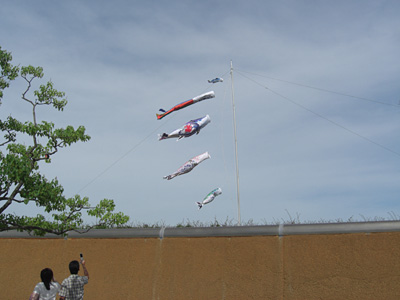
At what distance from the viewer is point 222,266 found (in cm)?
1184

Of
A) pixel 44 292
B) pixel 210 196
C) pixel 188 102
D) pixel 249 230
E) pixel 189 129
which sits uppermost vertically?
pixel 188 102

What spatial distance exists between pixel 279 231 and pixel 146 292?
4.32 meters

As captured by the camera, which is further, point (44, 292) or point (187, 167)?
point (187, 167)

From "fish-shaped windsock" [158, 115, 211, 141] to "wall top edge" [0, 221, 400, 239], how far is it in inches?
126

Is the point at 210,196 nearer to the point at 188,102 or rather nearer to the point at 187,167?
the point at 187,167

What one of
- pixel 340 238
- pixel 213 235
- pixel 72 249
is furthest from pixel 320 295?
pixel 72 249

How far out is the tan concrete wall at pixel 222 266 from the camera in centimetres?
1009

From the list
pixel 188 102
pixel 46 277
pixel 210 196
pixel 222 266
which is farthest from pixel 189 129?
pixel 46 277

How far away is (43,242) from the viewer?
15.5 metres

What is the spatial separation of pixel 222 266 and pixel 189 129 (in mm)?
4834

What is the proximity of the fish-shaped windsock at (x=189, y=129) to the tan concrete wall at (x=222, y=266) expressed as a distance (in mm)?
3500

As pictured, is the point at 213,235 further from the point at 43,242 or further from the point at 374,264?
the point at 43,242

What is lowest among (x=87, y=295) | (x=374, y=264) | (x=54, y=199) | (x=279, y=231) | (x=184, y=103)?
(x=87, y=295)

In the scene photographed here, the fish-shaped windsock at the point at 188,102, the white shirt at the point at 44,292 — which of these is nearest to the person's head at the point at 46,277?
the white shirt at the point at 44,292
